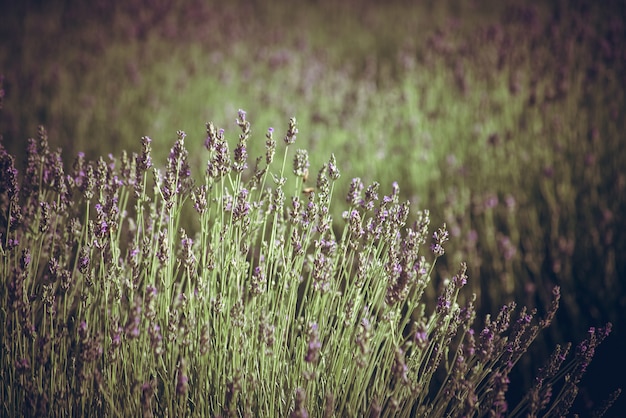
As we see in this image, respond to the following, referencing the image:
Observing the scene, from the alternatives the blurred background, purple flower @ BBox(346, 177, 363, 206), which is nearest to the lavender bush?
purple flower @ BBox(346, 177, 363, 206)

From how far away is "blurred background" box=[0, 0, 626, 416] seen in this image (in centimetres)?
271

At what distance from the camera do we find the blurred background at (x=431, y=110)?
271cm

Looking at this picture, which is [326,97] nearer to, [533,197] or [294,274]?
[533,197]

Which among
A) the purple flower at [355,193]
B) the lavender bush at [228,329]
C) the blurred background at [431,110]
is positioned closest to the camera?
the lavender bush at [228,329]

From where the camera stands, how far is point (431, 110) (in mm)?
3854

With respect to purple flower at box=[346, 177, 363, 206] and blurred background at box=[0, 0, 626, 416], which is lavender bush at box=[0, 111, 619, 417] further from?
blurred background at box=[0, 0, 626, 416]

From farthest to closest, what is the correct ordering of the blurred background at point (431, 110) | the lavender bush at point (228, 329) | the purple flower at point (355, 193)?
1. the blurred background at point (431, 110)
2. the purple flower at point (355, 193)
3. the lavender bush at point (228, 329)

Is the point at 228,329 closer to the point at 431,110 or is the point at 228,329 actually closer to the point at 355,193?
the point at 355,193

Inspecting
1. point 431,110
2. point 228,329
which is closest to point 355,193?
point 228,329

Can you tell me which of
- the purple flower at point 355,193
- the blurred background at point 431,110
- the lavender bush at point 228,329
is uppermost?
the blurred background at point 431,110

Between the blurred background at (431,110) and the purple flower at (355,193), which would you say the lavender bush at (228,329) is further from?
the blurred background at (431,110)

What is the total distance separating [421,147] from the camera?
11.9ft

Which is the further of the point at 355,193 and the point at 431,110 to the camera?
the point at 431,110

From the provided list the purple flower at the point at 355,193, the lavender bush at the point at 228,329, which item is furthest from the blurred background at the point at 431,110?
the purple flower at the point at 355,193
